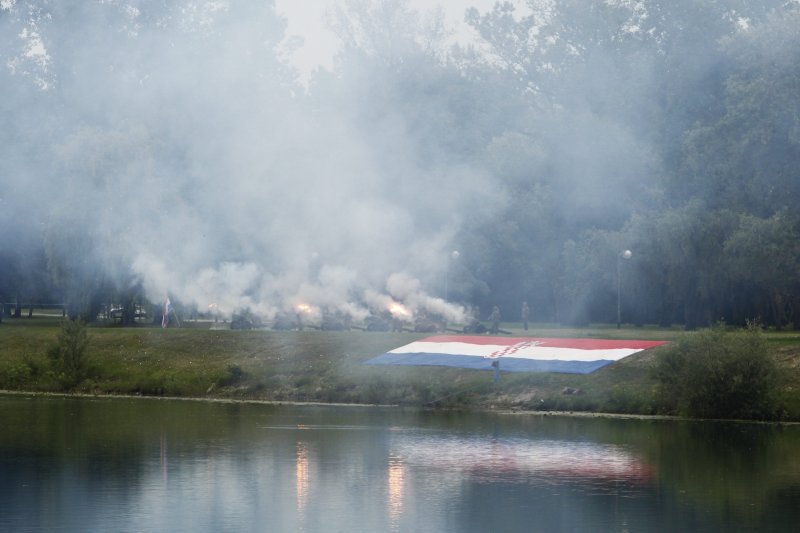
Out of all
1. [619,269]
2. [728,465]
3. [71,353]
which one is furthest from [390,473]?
[619,269]

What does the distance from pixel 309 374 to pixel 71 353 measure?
37.5 feet

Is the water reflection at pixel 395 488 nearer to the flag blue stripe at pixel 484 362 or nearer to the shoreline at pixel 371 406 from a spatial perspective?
the shoreline at pixel 371 406

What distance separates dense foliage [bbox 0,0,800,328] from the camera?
68750 mm

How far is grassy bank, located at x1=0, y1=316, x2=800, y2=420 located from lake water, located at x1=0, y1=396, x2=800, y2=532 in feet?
10.3

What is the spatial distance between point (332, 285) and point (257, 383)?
43.5ft

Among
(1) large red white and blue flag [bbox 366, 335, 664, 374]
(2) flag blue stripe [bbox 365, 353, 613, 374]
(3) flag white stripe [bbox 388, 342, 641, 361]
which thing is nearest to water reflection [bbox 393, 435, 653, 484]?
(2) flag blue stripe [bbox 365, 353, 613, 374]

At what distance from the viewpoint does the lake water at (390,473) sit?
26641mm

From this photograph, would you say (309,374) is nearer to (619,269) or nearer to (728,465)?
(728,465)

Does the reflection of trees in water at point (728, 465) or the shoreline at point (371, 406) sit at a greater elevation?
the shoreline at point (371, 406)

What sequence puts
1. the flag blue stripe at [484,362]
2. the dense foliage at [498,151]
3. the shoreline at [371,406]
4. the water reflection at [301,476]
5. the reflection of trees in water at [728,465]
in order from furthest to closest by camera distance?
the dense foliage at [498,151] < the flag blue stripe at [484,362] < the shoreline at [371,406] < the reflection of trees in water at [728,465] < the water reflection at [301,476]

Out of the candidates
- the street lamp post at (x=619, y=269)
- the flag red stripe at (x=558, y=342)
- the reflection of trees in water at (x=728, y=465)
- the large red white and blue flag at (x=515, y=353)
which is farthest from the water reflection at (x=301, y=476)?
the street lamp post at (x=619, y=269)

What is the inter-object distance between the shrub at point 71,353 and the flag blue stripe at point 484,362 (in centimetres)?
1322

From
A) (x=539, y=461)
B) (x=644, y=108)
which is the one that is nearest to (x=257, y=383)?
(x=539, y=461)

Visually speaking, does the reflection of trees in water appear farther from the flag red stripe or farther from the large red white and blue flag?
the flag red stripe
